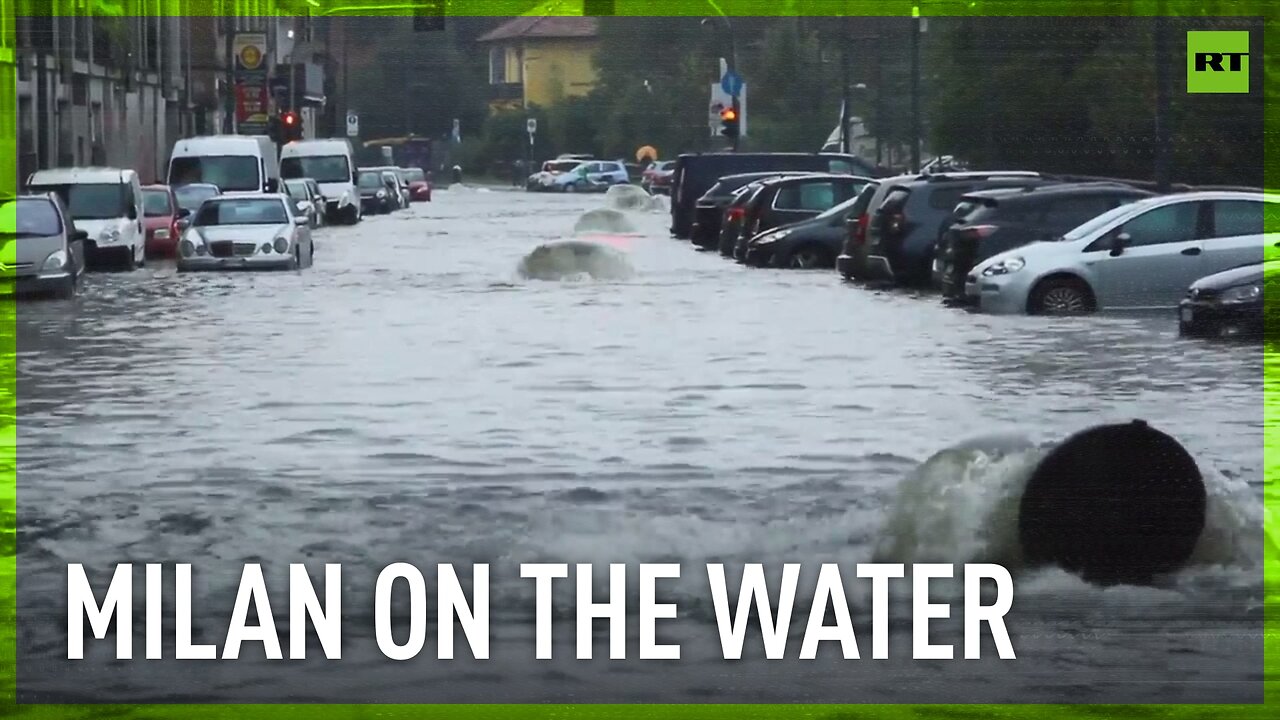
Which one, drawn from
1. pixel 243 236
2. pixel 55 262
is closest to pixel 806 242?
pixel 243 236

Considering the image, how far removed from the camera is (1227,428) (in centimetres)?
1486

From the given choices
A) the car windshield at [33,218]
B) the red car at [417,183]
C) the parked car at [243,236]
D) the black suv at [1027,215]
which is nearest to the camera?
the black suv at [1027,215]

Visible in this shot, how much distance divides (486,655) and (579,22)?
23.4 metres

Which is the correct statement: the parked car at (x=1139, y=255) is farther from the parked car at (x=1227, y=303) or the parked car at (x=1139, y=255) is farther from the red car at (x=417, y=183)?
the red car at (x=417, y=183)

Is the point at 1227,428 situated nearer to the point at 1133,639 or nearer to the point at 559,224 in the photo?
the point at 1133,639

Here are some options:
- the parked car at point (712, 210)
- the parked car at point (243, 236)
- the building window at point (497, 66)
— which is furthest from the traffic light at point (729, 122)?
the parked car at point (712, 210)

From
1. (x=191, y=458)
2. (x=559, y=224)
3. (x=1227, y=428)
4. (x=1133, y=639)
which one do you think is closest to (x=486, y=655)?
(x=1133, y=639)

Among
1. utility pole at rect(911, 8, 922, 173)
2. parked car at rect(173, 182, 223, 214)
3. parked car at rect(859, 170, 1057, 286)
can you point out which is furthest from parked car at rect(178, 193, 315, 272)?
parked car at rect(859, 170, 1057, 286)

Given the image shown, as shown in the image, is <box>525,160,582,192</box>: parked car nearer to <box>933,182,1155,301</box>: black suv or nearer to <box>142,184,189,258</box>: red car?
<box>933,182,1155,301</box>: black suv

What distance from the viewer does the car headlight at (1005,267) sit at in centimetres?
2453

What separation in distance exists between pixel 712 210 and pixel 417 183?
15.0 meters

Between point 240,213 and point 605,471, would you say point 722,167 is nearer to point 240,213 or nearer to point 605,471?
point 240,213

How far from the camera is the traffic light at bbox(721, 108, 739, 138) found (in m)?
28.4

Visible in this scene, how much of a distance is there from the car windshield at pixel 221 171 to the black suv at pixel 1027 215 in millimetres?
19182
